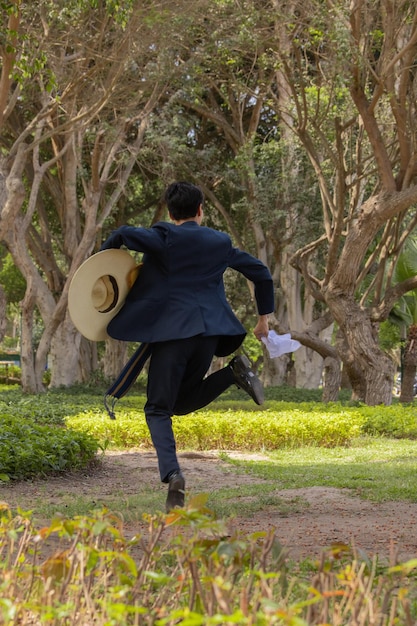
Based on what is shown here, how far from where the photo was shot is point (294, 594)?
3.15m

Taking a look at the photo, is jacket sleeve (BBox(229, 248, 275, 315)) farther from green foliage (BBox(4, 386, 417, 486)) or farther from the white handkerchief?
green foliage (BBox(4, 386, 417, 486))

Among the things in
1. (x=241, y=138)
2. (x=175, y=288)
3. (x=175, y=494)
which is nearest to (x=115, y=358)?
(x=241, y=138)

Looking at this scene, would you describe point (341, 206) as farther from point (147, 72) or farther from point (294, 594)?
point (294, 594)

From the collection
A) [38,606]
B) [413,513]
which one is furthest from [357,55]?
[38,606]

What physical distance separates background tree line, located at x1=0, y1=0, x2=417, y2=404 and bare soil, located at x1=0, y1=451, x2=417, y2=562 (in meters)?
4.08

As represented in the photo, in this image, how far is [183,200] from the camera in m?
5.47

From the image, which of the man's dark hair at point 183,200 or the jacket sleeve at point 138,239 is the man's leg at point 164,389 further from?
the man's dark hair at point 183,200

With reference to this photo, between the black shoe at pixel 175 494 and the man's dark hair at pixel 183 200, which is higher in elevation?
the man's dark hair at pixel 183 200

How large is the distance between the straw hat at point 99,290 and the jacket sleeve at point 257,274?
0.63 meters

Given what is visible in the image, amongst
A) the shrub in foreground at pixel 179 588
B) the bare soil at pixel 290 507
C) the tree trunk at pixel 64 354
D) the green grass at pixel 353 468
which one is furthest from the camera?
the tree trunk at pixel 64 354

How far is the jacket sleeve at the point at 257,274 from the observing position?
18.4 ft

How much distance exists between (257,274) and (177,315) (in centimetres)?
73

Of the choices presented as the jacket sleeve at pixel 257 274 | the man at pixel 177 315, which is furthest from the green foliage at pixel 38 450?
the jacket sleeve at pixel 257 274

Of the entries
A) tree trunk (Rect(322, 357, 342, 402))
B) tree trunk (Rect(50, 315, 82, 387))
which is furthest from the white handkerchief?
tree trunk (Rect(50, 315, 82, 387))
